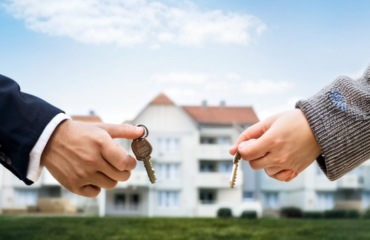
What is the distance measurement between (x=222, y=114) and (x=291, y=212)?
7.82m

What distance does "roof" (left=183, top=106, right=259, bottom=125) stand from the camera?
86.3ft

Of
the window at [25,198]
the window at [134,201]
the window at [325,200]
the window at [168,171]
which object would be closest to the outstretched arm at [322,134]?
the window at [168,171]

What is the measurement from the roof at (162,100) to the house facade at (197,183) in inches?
2.7

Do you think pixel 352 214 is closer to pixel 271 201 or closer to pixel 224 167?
pixel 271 201

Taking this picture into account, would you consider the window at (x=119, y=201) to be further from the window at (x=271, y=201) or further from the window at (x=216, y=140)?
the window at (x=271, y=201)

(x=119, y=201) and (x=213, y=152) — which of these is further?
(x=119, y=201)

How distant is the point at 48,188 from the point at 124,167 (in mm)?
28770

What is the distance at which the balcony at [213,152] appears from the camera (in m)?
25.0

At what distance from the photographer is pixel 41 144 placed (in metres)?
1.92

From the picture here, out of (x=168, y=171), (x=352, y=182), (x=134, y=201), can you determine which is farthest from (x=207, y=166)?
(x=352, y=182)

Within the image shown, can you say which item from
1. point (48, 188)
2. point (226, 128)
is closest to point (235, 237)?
point (226, 128)

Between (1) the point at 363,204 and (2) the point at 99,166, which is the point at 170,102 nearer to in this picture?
(1) the point at 363,204

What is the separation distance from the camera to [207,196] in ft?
83.7

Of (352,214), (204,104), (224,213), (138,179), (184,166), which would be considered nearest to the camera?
A: (352,214)
